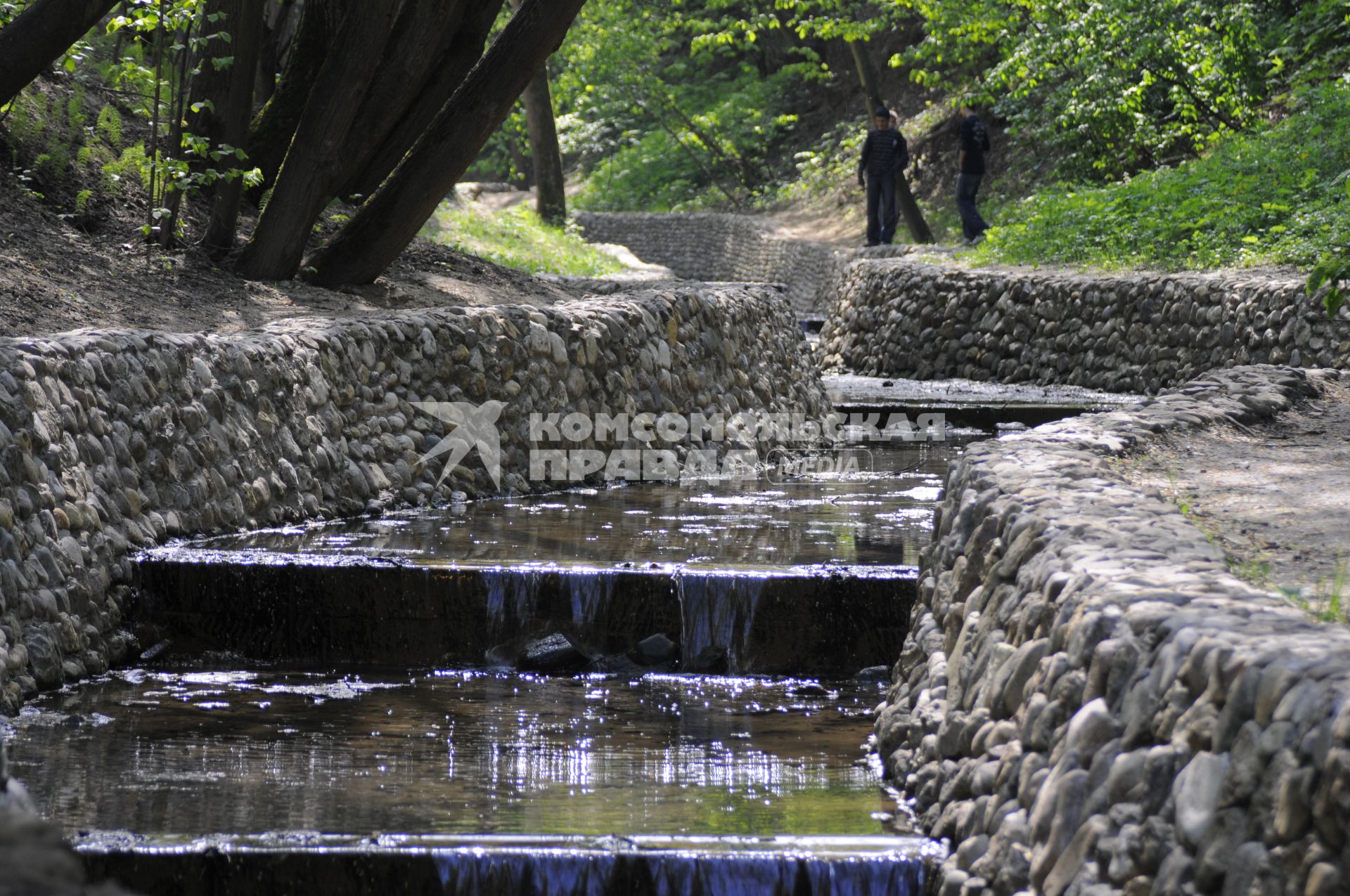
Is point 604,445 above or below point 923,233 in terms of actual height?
below

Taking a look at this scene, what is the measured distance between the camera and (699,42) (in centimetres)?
2811

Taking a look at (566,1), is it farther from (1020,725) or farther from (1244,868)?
(1244,868)

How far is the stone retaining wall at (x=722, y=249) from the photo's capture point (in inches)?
982

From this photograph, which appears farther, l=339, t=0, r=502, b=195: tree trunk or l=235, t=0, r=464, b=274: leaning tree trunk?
l=339, t=0, r=502, b=195: tree trunk

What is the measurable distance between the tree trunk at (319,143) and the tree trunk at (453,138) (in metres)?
0.41

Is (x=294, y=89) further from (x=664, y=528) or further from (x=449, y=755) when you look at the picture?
(x=449, y=755)

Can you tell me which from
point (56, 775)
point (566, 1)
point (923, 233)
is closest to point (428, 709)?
point (56, 775)

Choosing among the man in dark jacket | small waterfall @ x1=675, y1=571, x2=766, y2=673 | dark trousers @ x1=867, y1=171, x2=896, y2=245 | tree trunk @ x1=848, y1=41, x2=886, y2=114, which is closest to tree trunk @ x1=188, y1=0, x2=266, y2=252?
small waterfall @ x1=675, y1=571, x2=766, y2=673

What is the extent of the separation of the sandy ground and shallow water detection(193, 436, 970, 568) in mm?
1479

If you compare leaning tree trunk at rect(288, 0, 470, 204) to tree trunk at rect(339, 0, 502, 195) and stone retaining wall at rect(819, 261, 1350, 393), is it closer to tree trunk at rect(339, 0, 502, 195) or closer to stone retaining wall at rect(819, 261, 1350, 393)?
tree trunk at rect(339, 0, 502, 195)

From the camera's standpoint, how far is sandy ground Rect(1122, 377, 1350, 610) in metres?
4.05

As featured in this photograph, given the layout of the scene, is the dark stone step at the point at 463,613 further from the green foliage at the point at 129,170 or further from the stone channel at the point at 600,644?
the green foliage at the point at 129,170

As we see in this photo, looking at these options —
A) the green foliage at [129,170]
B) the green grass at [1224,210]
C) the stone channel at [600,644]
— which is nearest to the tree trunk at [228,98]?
the green foliage at [129,170]

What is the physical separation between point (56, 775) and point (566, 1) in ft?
21.8
